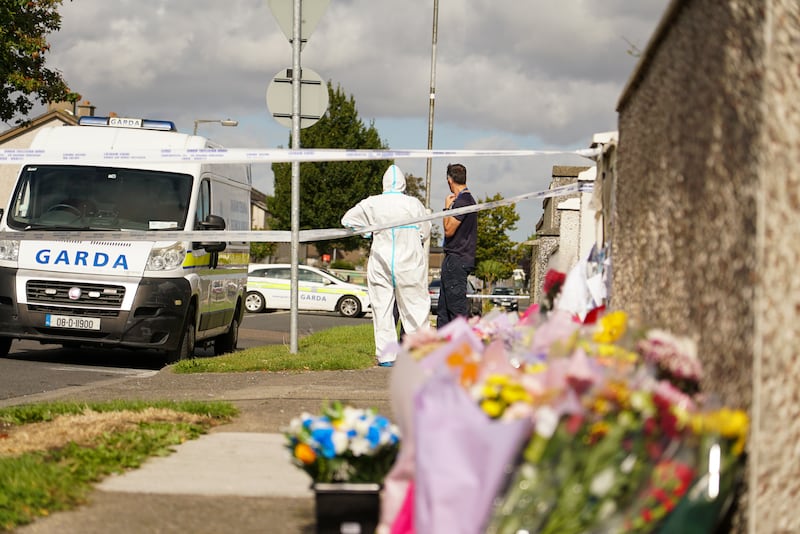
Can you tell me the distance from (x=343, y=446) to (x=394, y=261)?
7448 millimetres

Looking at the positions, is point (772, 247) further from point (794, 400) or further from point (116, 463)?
point (116, 463)

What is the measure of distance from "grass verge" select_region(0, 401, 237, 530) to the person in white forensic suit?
4.03m

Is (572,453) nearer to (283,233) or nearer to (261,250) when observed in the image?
(283,233)

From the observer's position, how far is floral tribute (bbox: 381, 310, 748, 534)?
2.65 meters

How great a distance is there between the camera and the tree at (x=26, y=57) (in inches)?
963

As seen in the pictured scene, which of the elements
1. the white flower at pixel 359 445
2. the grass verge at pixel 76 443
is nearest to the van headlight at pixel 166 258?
the grass verge at pixel 76 443

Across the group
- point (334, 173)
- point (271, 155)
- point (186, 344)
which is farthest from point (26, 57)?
point (334, 173)

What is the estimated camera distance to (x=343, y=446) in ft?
11.0

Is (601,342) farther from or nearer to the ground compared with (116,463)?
farther from the ground

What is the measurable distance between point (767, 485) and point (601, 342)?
26.5 inches

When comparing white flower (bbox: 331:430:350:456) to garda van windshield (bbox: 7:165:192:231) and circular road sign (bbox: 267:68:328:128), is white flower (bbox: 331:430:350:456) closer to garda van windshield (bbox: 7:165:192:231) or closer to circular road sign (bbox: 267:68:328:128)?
circular road sign (bbox: 267:68:328:128)

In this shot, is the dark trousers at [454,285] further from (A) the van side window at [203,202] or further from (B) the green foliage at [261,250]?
(B) the green foliage at [261,250]

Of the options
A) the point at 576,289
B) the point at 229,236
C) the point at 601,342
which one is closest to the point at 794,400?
the point at 601,342

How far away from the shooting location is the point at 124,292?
38.5 ft
